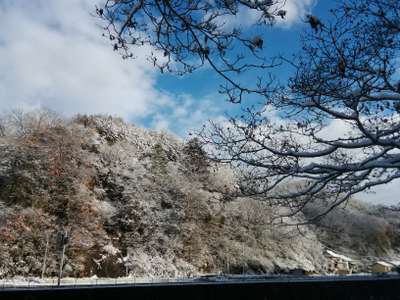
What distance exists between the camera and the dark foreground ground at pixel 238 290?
255 cm

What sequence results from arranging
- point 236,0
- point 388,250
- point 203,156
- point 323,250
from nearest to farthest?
1. point 236,0
2. point 203,156
3. point 323,250
4. point 388,250

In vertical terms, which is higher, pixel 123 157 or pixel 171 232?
pixel 123 157

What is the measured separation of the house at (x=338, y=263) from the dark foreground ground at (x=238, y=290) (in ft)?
69.6

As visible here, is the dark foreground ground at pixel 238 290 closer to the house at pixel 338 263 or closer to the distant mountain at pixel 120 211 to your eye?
the distant mountain at pixel 120 211

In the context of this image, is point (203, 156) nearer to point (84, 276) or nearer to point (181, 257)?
point (84, 276)

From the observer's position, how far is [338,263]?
24.1m

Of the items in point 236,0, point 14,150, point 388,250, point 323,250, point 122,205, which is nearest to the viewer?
point 236,0

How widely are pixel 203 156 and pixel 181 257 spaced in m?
11.6

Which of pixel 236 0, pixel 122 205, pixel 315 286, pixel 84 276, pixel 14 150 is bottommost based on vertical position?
pixel 315 286

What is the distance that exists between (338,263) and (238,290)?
23.2 m

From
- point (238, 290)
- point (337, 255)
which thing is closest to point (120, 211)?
point (337, 255)

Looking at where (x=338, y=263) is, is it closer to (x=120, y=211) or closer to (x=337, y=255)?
(x=337, y=255)

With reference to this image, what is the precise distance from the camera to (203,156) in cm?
828

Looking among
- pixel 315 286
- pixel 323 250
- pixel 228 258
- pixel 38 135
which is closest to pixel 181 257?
pixel 228 258
